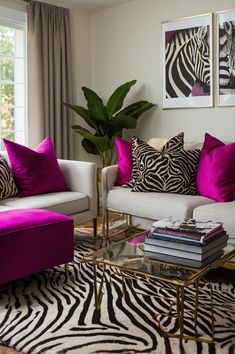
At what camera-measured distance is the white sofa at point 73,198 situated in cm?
336

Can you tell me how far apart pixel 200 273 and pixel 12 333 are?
95cm

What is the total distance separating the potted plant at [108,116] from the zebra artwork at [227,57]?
0.82 m

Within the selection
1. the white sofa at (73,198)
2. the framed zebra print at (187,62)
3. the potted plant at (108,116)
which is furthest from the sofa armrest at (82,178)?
the framed zebra print at (187,62)

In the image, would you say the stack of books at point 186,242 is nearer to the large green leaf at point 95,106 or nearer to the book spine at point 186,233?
the book spine at point 186,233

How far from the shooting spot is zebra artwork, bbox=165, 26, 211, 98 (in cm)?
439

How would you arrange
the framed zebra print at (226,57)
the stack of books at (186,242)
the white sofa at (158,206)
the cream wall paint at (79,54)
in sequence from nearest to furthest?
1. the stack of books at (186,242)
2. the white sofa at (158,206)
3. the framed zebra print at (226,57)
4. the cream wall paint at (79,54)

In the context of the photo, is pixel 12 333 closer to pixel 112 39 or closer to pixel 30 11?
pixel 30 11

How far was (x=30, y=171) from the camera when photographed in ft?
11.9

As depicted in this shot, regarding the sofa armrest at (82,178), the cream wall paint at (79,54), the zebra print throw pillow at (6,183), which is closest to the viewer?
the zebra print throw pillow at (6,183)

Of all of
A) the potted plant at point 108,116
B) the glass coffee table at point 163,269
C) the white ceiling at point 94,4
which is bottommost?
the glass coffee table at point 163,269

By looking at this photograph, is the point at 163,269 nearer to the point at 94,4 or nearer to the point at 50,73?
the point at 50,73

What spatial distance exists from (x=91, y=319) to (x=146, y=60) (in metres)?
3.29

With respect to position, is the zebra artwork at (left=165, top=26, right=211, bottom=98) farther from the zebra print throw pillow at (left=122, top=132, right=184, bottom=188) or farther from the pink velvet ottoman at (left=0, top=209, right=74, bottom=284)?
the pink velvet ottoman at (left=0, top=209, right=74, bottom=284)

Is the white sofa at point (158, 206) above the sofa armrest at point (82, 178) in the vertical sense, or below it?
below
